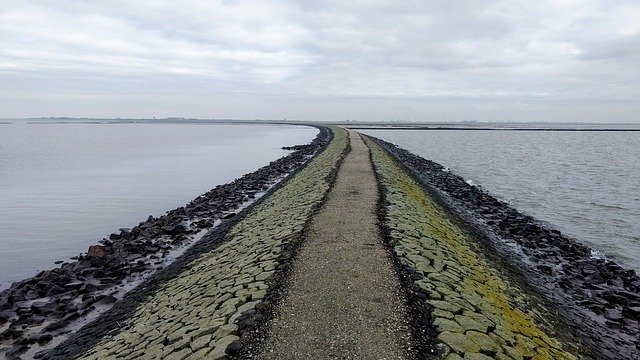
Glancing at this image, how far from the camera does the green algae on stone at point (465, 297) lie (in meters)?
6.45

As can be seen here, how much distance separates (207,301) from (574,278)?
10117 mm

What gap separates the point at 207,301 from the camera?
337 inches

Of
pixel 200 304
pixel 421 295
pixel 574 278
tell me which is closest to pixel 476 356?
pixel 421 295

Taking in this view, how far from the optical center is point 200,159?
51000 millimetres

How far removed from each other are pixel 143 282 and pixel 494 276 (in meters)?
9.23

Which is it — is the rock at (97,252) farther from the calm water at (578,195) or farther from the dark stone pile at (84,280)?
the calm water at (578,195)

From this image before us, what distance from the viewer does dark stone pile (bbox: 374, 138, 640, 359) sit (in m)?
9.09

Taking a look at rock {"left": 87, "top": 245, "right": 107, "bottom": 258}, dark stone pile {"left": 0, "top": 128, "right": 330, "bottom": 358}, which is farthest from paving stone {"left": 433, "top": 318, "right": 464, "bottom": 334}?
rock {"left": 87, "top": 245, "right": 107, "bottom": 258}

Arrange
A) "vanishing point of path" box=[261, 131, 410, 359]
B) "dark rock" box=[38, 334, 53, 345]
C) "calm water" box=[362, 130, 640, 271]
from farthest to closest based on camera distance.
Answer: "calm water" box=[362, 130, 640, 271] < "dark rock" box=[38, 334, 53, 345] < "vanishing point of path" box=[261, 131, 410, 359]

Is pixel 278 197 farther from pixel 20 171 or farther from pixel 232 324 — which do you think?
pixel 20 171

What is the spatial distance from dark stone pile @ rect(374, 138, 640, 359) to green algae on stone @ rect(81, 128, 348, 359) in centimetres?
649

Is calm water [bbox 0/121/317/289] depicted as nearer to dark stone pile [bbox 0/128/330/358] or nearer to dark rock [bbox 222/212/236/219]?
dark stone pile [bbox 0/128/330/358]

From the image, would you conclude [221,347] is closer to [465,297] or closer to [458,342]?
[458,342]

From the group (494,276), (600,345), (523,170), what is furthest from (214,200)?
(523,170)
